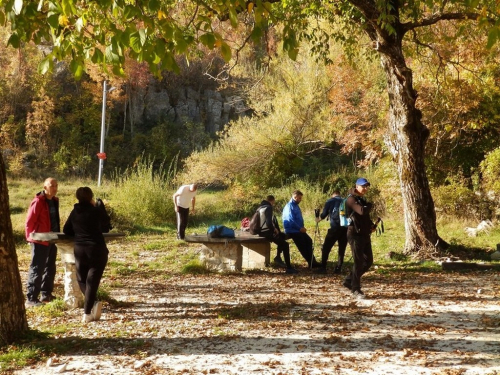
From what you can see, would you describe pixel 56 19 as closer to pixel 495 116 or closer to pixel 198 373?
pixel 198 373

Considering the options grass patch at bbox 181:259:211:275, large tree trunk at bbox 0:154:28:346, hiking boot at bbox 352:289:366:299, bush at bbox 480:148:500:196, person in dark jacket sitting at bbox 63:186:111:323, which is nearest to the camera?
large tree trunk at bbox 0:154:28:346

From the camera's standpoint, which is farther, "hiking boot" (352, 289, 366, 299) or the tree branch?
the tree branch

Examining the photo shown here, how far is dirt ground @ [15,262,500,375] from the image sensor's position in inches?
225

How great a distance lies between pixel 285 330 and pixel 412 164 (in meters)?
7.57

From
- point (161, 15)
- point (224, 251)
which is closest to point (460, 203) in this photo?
point (224, 251)

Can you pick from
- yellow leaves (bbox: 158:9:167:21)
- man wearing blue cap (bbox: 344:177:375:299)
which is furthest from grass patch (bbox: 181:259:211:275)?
yellow leaves (bbox: 158:9:167:21)

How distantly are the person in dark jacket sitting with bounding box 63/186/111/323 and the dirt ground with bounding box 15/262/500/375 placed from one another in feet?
0.92

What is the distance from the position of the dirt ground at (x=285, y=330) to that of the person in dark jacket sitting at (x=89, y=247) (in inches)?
11.1

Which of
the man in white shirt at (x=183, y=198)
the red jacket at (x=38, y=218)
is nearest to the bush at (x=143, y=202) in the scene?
the man in white shirt at (x=183, y=198)

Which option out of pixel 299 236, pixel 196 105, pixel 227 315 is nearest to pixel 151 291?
pixel 227 315

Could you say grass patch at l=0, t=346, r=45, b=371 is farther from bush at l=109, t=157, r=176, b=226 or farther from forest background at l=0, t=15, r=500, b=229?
bush at l=109, t=157, r=176, b=226

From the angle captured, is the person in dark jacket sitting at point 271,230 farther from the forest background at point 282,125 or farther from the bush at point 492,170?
the bush at point 492,170

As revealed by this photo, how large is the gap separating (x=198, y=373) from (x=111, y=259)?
28.7 ft

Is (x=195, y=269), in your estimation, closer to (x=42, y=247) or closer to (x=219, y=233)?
(x=219, y=233)
